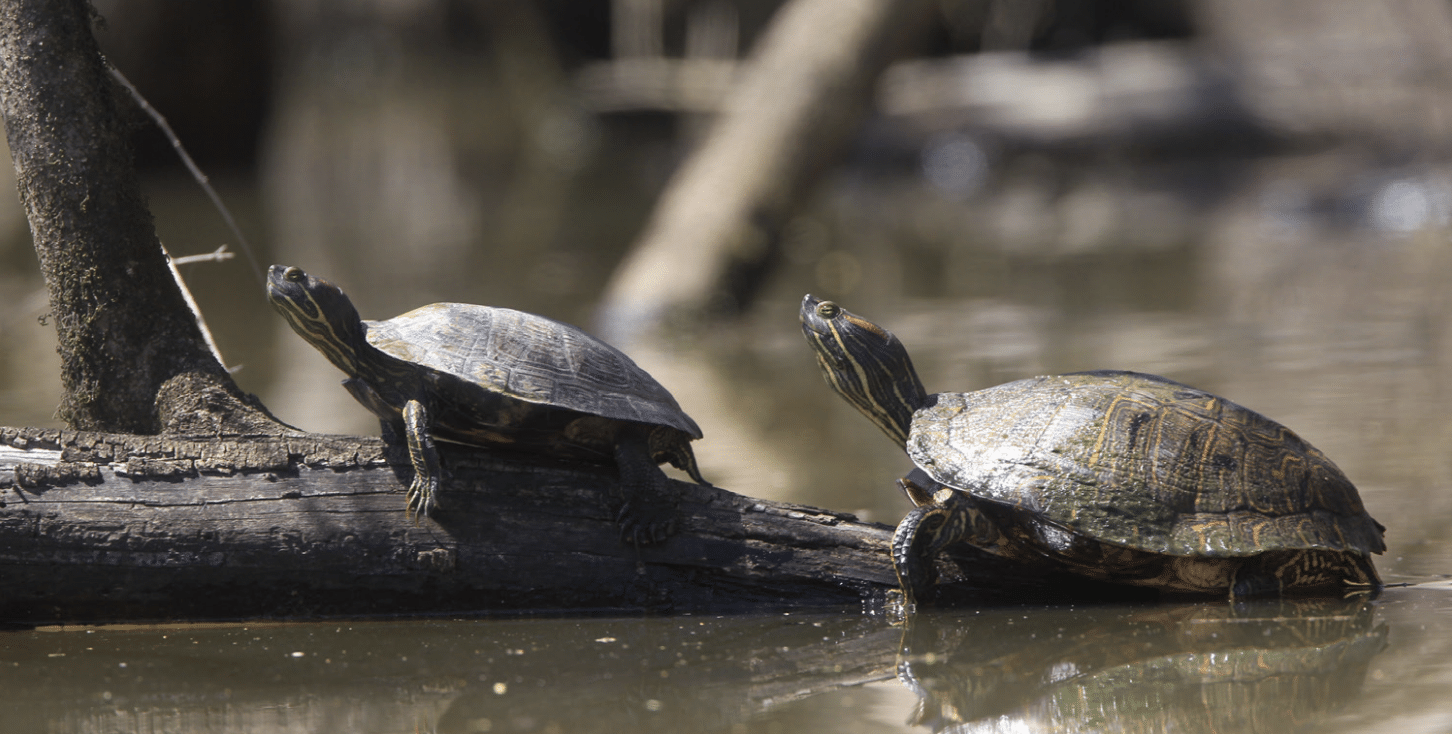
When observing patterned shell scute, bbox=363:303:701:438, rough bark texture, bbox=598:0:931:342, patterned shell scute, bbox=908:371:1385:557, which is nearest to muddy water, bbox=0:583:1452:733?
patterned shell scute, bbox=908:371:1385:557

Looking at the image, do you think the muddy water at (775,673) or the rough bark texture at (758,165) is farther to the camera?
the rough bark texture at (758,165)

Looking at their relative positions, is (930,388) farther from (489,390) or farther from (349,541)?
(349,541)

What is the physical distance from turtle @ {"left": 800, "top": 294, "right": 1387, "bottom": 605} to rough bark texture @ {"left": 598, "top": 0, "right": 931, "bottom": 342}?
4.94m

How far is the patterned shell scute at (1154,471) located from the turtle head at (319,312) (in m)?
1.62

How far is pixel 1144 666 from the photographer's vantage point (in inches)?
115

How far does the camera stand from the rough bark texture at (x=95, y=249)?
11.9 ft

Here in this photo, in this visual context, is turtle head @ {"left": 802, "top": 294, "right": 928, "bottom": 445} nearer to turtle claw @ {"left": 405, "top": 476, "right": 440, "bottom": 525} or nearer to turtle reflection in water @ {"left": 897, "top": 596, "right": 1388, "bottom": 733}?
turtle reflection in water @ {"left": 897, "top": 596, "right": 1388, "bottom": 733}

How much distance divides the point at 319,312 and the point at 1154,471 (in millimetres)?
2310

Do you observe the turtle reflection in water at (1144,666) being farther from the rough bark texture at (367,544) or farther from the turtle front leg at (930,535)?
the rough bark texture at (367,544)

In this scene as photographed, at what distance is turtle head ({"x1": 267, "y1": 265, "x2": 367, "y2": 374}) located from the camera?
3.32 meters

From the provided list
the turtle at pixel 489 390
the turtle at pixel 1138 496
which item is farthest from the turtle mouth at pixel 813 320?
the turtle at pixel 489 390

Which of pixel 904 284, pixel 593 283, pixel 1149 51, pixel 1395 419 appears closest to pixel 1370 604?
pixel 1395 419

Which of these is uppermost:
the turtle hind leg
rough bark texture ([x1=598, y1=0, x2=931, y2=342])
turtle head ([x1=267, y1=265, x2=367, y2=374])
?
rough bark texture ([x1=598, y1=0, x2=931, y2=342])

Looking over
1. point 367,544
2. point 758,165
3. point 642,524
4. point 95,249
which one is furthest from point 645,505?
point 758,165
